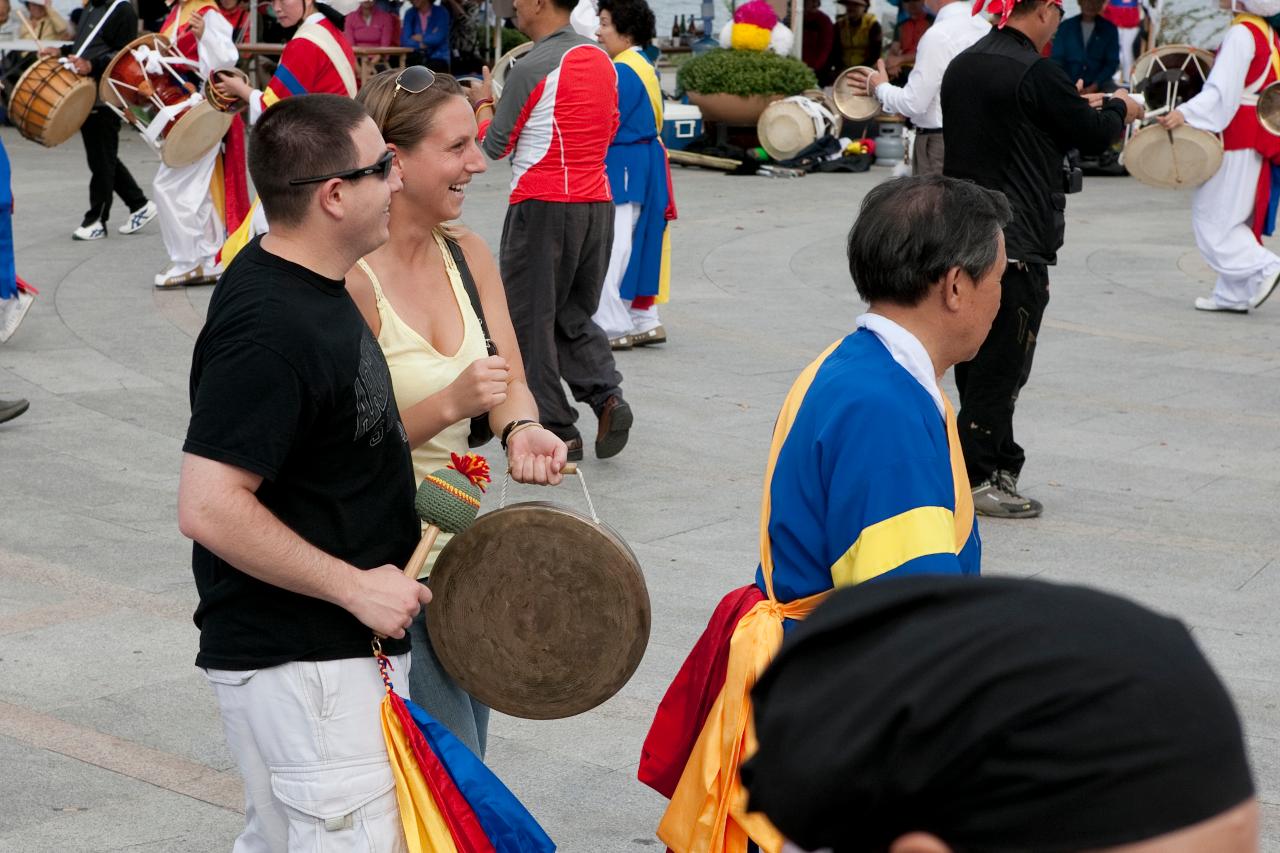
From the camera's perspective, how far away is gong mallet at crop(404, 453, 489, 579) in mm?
2668

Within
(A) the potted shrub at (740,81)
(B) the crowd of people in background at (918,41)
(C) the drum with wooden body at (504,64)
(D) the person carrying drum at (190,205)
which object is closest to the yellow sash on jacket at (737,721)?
(C) the drum with wooden body at (504,64)

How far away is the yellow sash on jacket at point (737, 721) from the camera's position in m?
2.63

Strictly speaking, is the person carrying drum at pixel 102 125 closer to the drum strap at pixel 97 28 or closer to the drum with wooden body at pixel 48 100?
the drum strap at pixel 97 28

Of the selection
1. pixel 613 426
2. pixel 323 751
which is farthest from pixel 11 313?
pixel 323 751

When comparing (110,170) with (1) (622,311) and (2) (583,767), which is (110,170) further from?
(2) (583,767)

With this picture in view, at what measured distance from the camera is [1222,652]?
4.99 m

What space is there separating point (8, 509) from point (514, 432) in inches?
146

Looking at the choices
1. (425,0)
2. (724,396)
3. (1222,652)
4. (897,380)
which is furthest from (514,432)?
(425,0)

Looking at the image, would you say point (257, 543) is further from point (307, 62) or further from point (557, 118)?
point (307, 62)

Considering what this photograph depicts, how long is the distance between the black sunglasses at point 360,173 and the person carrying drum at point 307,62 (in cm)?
600

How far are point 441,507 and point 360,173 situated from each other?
22.2 inches

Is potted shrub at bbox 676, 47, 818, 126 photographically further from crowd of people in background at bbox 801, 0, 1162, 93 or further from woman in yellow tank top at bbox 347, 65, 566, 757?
woman in yellow tank top at bbox 347, 65, 566, 757

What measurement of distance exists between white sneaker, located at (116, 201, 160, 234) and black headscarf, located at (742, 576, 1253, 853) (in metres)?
12.4

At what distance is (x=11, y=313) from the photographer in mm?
8492
